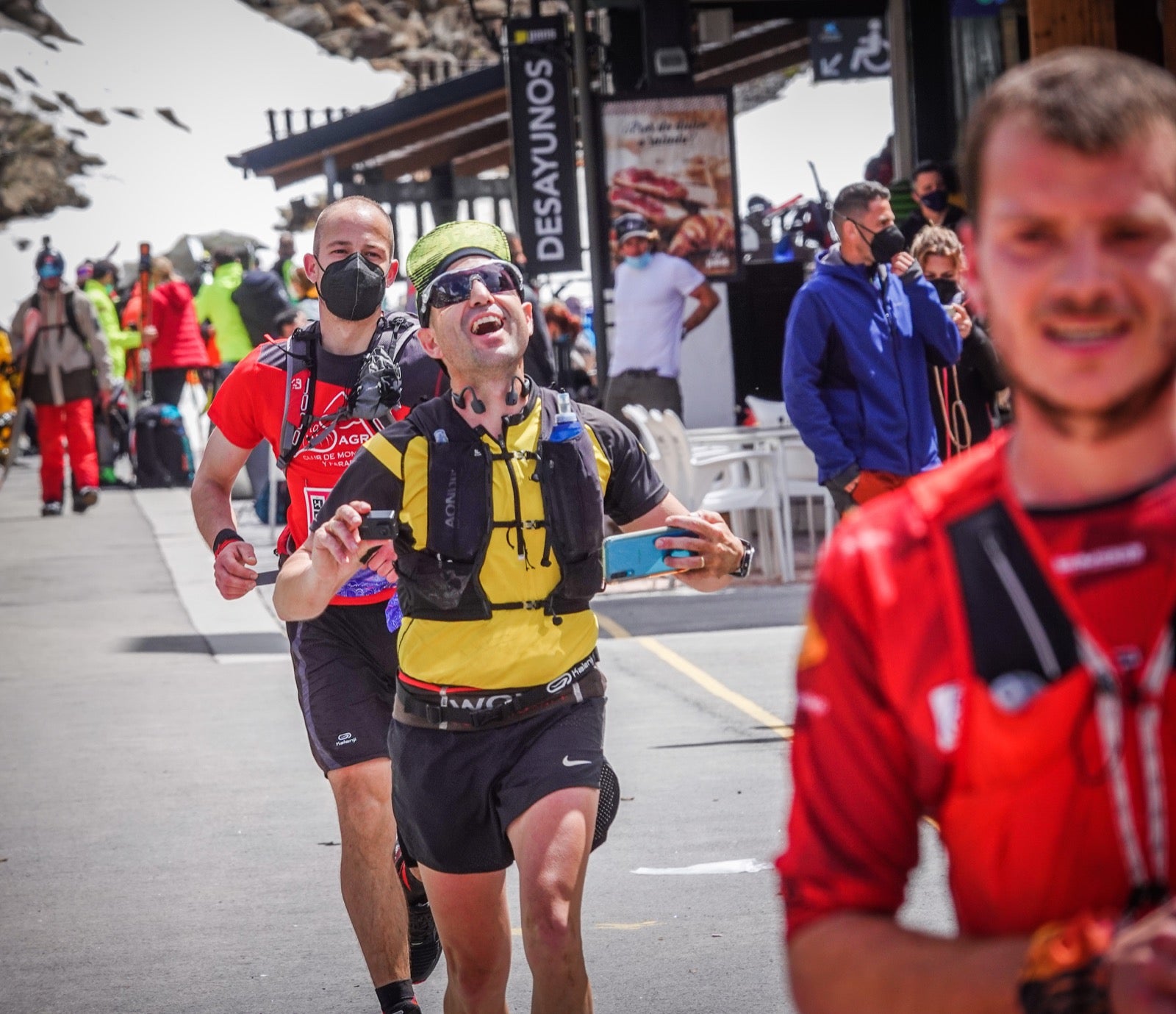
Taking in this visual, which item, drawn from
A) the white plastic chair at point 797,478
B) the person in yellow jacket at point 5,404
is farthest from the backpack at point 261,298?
the person in yellow jacket at point 5,404

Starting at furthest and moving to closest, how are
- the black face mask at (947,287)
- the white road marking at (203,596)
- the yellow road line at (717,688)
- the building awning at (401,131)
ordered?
the building awning at (401,131)
the white road marking at (203,596)
the black face mask at (947,287)
the yellow road line at (717,688)

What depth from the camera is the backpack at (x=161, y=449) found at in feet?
Answer: 72.8

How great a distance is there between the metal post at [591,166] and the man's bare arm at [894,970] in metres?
14.3

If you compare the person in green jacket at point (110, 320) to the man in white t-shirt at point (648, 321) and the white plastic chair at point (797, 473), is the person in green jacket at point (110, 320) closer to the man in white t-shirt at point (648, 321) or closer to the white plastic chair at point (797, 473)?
the man in white t-shirt at point (648, 321)

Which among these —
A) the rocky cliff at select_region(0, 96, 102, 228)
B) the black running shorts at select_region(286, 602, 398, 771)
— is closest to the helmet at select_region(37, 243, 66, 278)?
the black running shorts at select_region(286, 602, 398, 771)

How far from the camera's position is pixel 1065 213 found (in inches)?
66.3

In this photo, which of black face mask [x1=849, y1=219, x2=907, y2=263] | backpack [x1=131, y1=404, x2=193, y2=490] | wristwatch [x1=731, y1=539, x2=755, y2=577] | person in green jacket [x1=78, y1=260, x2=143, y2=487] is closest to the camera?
wristwatch [x1=731, y1=539, x2=755, y2=577]

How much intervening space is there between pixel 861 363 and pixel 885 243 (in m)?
0.48

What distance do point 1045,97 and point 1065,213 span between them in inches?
4.4

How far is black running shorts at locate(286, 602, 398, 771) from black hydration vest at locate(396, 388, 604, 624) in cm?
109

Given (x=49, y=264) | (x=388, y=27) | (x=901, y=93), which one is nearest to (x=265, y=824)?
(x=901, y=93)

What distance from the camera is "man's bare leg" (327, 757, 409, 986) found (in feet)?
16.0

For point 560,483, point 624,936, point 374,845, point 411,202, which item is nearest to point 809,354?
point 624,936

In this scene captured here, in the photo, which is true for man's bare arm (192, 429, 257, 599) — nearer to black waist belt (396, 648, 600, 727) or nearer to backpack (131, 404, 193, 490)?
black waist belt (396, 648, 600, 727)
